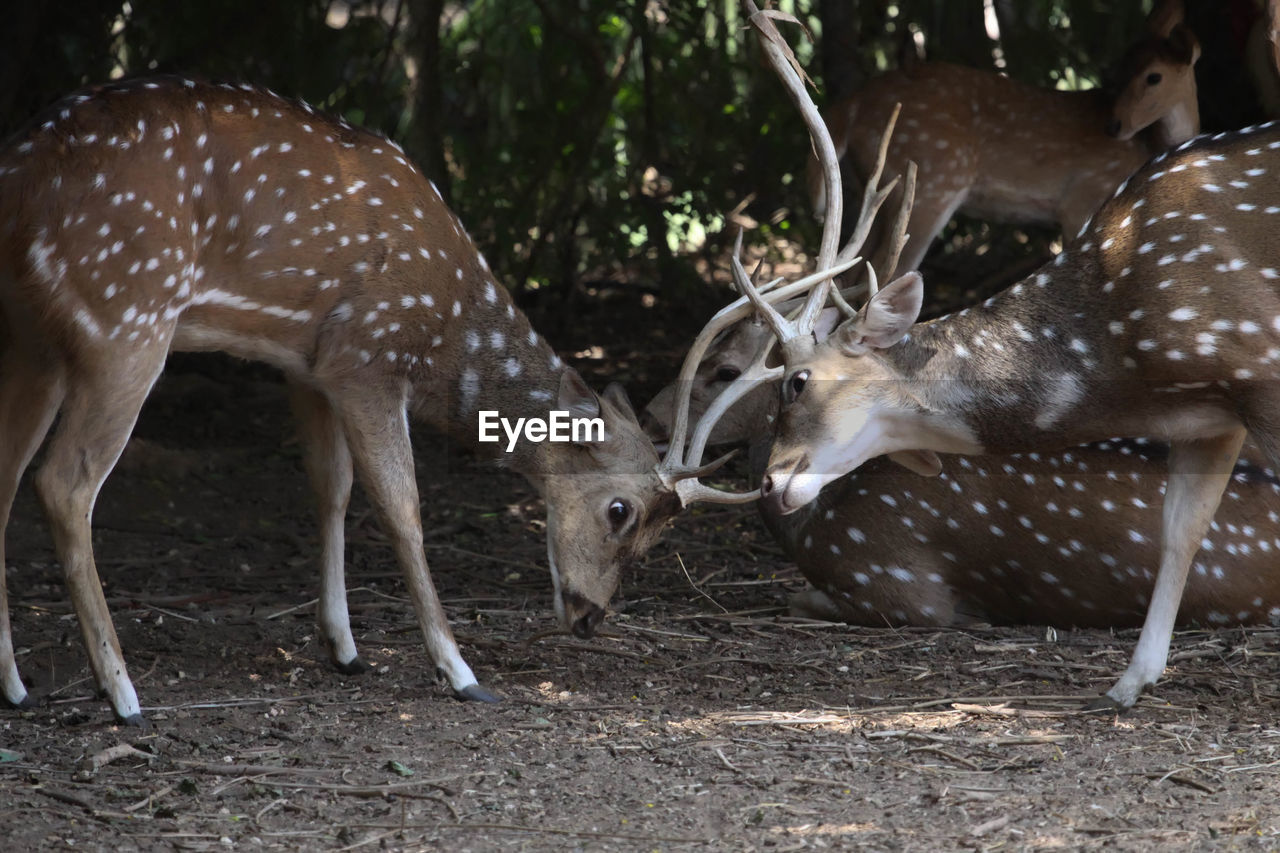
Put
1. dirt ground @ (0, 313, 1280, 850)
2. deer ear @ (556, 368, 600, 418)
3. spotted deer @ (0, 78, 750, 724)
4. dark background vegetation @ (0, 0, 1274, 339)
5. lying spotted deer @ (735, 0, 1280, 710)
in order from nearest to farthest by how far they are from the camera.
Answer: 1. dirt ground @ (0, 313, 1280, 850)
2. spotted deer @ (0, 78, 750, 724)
3. lying spotted deer @ (735, 0, 1280, 710)
4. deer ear @ (556, 368, 600, 418)
5. dark background vegetation @ (0, 0, 1274, 339)

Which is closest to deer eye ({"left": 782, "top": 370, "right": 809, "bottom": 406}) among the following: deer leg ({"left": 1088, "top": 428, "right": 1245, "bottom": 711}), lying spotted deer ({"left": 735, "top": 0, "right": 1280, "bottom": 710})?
lying spotted deer ({"left": 735, "top": 0, "right": 1280, "bottom": 710})

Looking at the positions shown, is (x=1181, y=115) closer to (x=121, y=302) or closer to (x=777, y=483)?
(x=777, y=483)

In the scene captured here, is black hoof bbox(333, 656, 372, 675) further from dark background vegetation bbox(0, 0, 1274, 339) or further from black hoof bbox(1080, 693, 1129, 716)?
dark background vegetation bbox(0, 0, 1274, 339)

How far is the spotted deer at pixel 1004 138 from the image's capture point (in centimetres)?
711

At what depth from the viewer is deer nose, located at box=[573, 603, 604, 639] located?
4691mm

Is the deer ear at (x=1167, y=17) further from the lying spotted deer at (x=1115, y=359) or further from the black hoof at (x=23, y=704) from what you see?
the black hoof at (x=23, y=704)

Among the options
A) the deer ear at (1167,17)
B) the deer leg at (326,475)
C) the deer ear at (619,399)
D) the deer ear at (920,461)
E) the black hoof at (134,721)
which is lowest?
the black hoof at (134,721)

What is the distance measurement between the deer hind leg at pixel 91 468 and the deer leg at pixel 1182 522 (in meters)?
2.73

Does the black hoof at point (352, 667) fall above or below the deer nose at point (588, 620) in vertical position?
below

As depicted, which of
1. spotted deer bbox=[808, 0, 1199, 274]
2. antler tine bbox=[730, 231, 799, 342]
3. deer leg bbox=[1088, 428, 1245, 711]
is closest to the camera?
deer leg bbox=[1088, 428, 1245, 711]

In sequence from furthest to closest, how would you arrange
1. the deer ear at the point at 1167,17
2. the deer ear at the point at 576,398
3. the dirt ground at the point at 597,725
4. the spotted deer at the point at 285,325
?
the deer ear at the point at 1167,17 → the deer ear at the point at 576,398 → the spotted deer at the point at 285,325 → the dirt ground at the point at 597,725

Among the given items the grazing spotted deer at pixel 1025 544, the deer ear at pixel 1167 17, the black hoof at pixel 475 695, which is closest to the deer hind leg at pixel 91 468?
the black hoof at pixel 475 695

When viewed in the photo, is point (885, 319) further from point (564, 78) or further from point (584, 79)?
point (584, 79)

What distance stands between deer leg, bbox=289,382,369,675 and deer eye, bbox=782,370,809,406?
1443 mm
